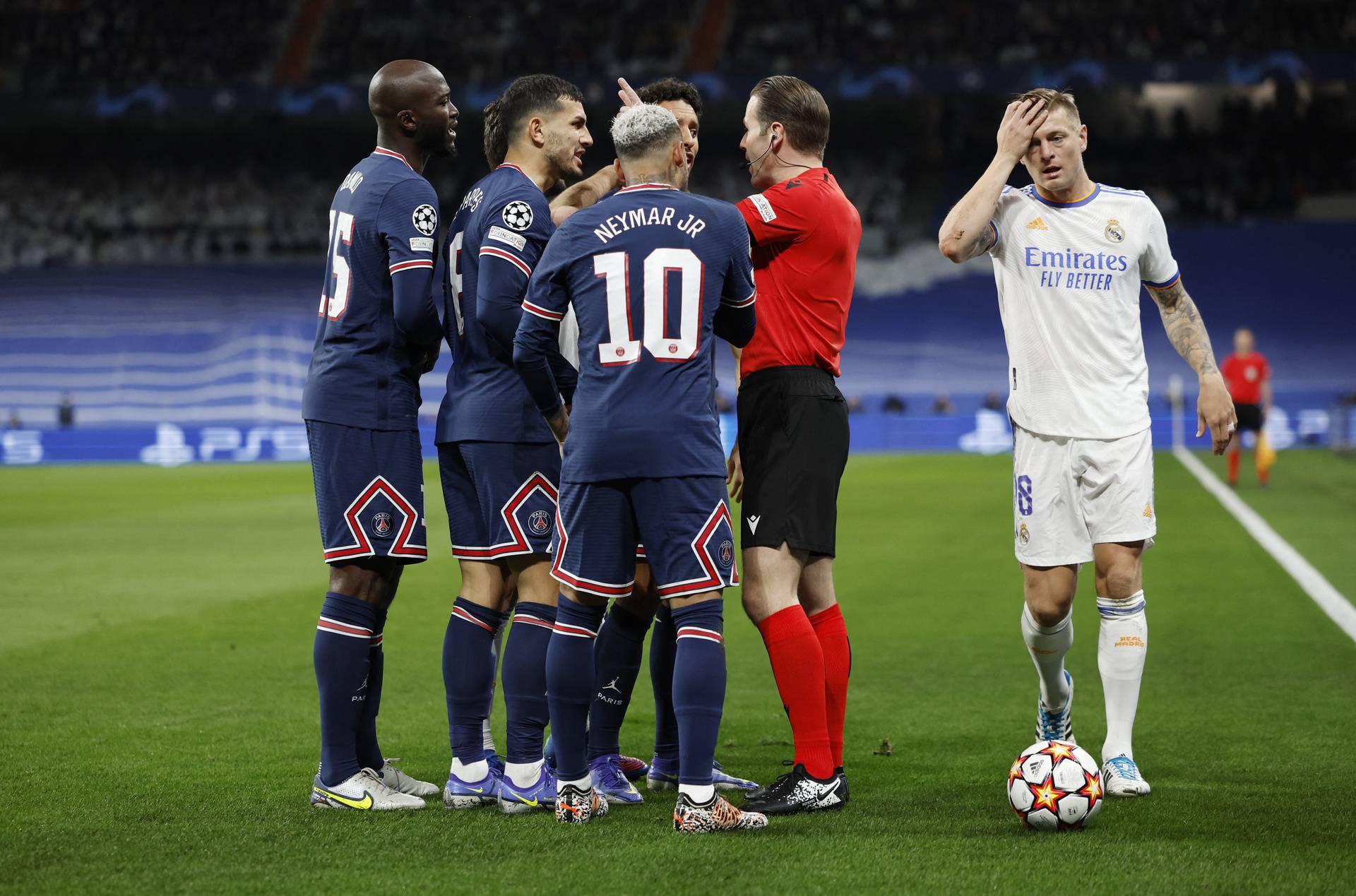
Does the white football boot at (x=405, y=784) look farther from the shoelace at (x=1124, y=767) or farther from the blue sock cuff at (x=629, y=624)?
the shoelace at (x=1124, y=767)

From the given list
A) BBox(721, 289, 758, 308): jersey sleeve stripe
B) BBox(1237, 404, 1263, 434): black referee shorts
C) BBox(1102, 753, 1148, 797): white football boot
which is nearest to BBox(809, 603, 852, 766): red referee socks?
BBox(1102, 753, 1148, 797): white football boot

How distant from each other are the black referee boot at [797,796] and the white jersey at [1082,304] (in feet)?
4.87

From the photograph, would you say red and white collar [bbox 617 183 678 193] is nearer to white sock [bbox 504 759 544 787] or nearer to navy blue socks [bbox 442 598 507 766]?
navy blue socks [bbox 442 598 507 766]

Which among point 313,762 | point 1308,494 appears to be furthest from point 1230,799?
point 1308,494

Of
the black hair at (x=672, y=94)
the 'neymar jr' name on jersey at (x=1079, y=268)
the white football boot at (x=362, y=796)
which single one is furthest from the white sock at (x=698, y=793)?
the black hair at (x=672, y=94)

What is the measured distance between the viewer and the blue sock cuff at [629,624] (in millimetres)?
4934

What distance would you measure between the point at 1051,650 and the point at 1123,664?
253 millimetres

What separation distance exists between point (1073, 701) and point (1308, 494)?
12663 mm

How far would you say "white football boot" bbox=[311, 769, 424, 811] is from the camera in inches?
177

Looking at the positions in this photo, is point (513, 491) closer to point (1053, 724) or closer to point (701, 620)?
point (701, 620)

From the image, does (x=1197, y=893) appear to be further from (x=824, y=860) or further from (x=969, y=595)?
(x=969, y=595)

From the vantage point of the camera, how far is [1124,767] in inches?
184

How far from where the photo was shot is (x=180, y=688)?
675cm

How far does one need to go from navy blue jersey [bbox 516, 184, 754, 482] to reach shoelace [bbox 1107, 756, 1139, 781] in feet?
5.78
